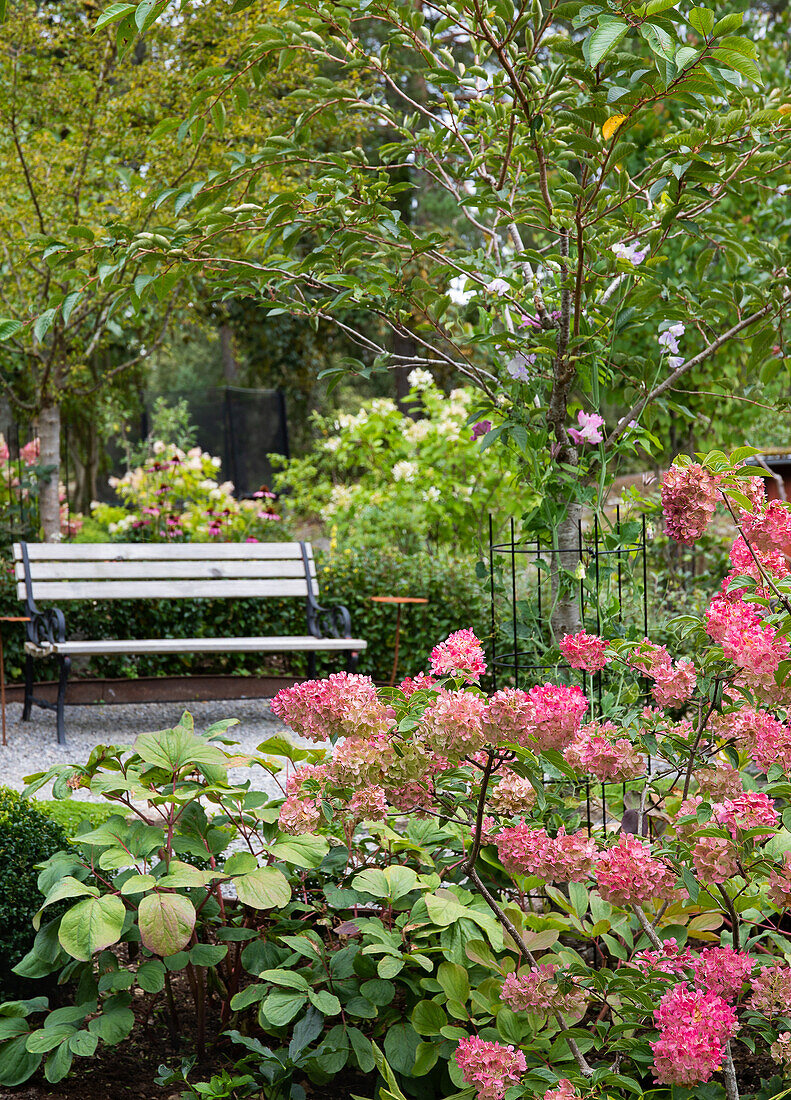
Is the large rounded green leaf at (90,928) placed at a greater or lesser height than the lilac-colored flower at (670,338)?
lesser

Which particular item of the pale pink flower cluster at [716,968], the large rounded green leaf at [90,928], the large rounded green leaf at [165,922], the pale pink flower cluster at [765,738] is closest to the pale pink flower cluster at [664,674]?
the pale pink flower cluster at [765,738]

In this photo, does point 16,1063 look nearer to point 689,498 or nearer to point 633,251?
point 689,498

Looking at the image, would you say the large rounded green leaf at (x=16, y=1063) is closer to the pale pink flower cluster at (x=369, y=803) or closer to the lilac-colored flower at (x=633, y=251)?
the pale pink flower cluster at (x=369, y=803)

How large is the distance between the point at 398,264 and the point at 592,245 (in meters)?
0.54

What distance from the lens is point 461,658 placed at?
1.53 meters

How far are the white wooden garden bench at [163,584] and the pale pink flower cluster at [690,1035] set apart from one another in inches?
144

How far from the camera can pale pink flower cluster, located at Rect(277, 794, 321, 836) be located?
1727mm

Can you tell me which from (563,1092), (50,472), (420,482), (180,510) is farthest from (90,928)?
(180,510)

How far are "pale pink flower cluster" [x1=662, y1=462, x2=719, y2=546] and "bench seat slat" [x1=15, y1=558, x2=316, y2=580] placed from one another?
164 inches

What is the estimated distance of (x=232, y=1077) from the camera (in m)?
1.83

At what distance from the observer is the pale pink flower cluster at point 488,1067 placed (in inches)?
57.4

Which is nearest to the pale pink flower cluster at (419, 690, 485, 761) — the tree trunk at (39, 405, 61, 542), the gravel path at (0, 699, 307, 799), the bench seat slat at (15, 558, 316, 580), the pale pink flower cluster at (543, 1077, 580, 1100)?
the pale pink flower cluster at (543, 1077, 580, 1100)

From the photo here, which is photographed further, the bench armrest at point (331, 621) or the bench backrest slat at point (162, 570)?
the bench armrest at point (331, 621)

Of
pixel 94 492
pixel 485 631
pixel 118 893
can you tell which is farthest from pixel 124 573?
pixel 94 492
